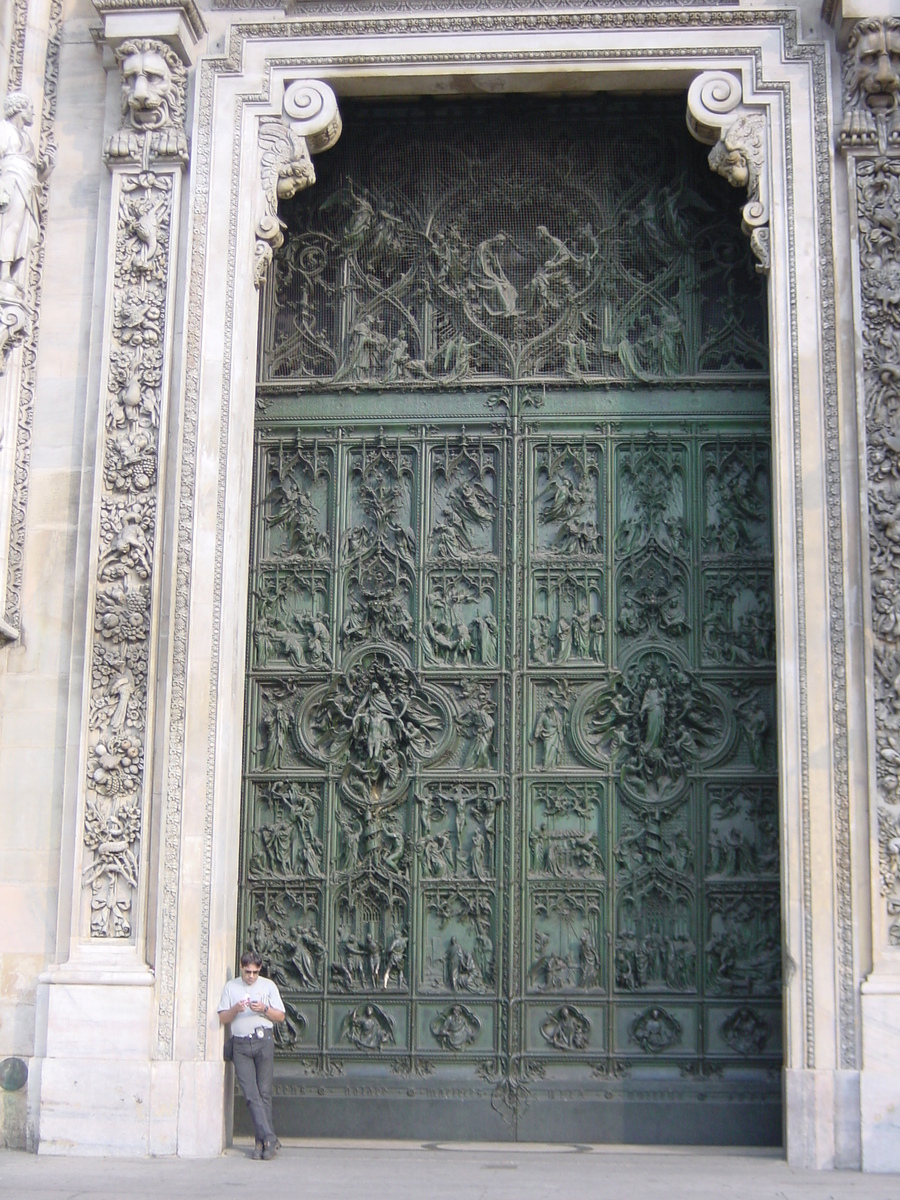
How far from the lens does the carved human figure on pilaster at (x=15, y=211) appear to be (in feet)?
38.5

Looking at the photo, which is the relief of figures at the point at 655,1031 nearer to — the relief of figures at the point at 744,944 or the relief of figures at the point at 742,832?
the relief of figures at the point at 744,944

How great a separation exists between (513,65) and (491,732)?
4.99m

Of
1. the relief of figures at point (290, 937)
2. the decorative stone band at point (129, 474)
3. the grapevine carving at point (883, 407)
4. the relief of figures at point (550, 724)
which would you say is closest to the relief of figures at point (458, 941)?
the relief of figures at point (290, 937)

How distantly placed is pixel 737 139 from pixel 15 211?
5.30m

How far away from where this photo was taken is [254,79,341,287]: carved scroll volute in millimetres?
12117

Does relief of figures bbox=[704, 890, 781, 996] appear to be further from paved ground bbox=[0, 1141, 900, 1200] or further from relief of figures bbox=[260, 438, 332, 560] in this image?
relief of figures bbox=[260, 438, 332, 560]

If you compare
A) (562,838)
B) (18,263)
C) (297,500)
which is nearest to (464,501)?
(297,500)

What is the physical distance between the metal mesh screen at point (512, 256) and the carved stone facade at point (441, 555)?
0.11 feet

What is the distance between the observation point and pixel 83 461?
11.8 m

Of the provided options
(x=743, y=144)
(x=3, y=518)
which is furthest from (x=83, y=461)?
(x=743, y=144)

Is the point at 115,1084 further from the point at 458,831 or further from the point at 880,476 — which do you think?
the point at 880,476

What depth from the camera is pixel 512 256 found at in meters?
12.8

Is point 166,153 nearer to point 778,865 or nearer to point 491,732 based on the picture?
point 491,732

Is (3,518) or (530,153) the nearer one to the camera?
(3,518)
